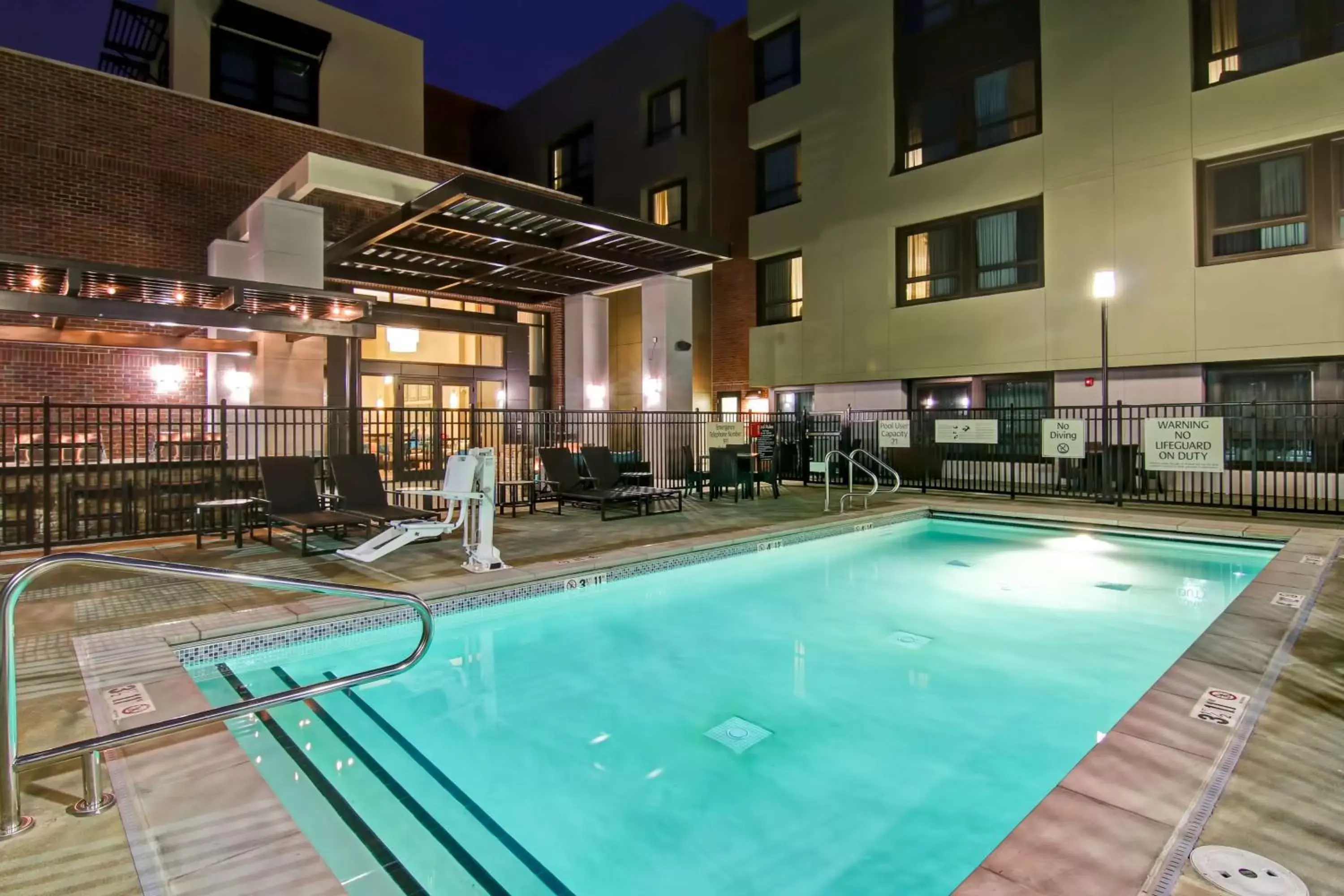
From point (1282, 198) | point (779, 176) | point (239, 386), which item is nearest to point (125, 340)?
point (239, 386)

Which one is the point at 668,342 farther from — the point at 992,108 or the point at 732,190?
the point at 992,108

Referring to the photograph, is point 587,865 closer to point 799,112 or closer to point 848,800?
point 848,800

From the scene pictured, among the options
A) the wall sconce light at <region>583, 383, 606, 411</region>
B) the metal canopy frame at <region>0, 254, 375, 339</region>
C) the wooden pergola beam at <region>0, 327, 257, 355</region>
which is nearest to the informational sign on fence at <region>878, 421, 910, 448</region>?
the wall sconce light at <region>583, 383, 606, 411</region>

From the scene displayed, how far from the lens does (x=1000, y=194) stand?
45.4 ft

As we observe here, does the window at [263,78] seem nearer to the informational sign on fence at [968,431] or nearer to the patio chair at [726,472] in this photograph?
the patio chair at [726,472]

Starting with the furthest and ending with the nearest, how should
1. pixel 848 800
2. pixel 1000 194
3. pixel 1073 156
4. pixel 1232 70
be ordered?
1. pixel 1000 194
2. pixel 1073 156
3. pixel 1232 70
4. pixel 848 800

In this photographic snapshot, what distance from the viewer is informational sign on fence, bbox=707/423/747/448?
12633mm

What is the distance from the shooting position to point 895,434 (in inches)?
505

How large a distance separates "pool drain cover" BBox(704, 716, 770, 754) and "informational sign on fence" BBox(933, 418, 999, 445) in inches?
372

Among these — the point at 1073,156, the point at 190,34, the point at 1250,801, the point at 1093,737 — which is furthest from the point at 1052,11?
the point at 190,34

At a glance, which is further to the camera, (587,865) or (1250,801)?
(587,865)

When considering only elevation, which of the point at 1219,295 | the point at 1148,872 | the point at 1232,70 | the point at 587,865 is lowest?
the point at 587,865

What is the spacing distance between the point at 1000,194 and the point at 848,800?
45.9ft

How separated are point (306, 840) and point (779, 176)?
18.9 m
